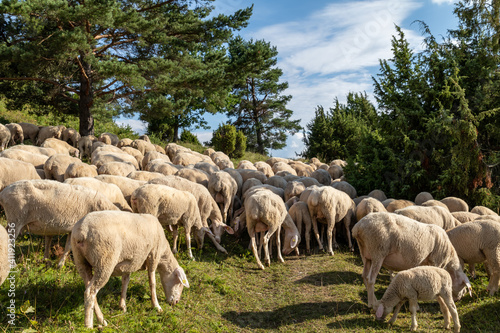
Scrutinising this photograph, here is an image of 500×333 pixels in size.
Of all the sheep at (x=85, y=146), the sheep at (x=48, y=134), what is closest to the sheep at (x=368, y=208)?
the sheep at (x=85, y=146)

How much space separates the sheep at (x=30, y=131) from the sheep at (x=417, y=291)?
61.7 ft

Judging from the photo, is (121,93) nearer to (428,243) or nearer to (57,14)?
(57,14)

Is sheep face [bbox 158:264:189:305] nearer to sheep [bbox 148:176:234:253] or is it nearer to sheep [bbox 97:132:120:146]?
sheep [bbox 148:176:234:253]

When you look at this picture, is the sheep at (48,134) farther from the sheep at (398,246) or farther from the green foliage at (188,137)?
the sheep at (398,246)

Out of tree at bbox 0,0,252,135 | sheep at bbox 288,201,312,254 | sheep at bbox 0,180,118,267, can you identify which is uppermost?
tree at bbox 0,0,252,135

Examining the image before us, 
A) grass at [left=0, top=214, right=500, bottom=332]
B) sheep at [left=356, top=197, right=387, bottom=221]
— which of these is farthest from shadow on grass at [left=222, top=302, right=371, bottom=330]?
sheep at [left=356, top=197, right=387, bottom=221]

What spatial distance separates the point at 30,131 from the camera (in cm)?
1964

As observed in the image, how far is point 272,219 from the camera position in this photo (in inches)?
392

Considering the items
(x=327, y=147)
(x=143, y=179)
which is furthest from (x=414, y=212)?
(x=327, y=147)

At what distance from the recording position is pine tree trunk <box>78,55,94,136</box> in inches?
771

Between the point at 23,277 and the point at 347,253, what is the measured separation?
811 centimetres

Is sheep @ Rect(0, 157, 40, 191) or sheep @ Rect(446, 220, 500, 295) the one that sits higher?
sheep @ Rect(0, 157, 40, 191)

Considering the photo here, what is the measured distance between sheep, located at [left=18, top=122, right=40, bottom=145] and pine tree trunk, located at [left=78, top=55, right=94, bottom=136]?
7.43 feet

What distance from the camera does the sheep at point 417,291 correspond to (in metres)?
6.74
